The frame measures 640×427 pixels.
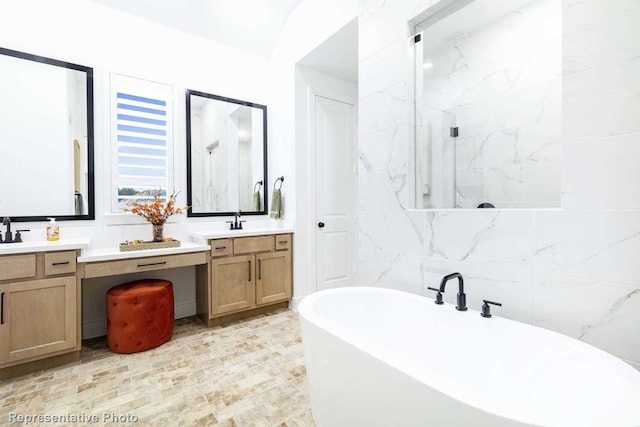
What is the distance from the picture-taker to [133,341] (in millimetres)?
2219

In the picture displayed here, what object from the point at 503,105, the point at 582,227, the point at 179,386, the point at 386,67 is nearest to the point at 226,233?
the point at 179,386

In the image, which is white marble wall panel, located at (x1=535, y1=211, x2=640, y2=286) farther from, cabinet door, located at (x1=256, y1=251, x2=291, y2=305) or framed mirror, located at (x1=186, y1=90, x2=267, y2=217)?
framed mirror, located at (x1=186, y1=90, x2=267, y2=217)

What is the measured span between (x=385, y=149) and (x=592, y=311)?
4.42ft

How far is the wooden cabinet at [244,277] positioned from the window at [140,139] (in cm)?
87

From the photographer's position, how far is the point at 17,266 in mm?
1860

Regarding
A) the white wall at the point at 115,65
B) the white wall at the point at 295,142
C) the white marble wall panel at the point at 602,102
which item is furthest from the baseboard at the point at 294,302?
the white marble wall panel at the point at 602,102

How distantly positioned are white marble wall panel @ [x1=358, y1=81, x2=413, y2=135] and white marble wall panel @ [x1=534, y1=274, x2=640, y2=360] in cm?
121

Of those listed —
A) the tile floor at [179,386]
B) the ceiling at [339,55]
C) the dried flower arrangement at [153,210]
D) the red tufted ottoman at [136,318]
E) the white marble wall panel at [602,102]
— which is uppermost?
the ceiling at [339,55]

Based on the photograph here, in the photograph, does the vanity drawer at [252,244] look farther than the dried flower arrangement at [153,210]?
Yes

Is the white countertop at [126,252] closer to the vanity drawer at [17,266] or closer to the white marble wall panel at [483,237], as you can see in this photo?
the vanity drawer at [17,266]

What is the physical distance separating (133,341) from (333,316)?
1634 millimetres

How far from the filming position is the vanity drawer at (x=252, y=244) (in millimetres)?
2795

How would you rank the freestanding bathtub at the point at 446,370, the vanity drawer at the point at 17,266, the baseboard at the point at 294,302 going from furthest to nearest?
the baseboard at the point at 294,302 → the vanity drawer at the point at 17,266 → the freestanding bathtub at the point at 446,370

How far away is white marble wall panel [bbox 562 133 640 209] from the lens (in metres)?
1.06
